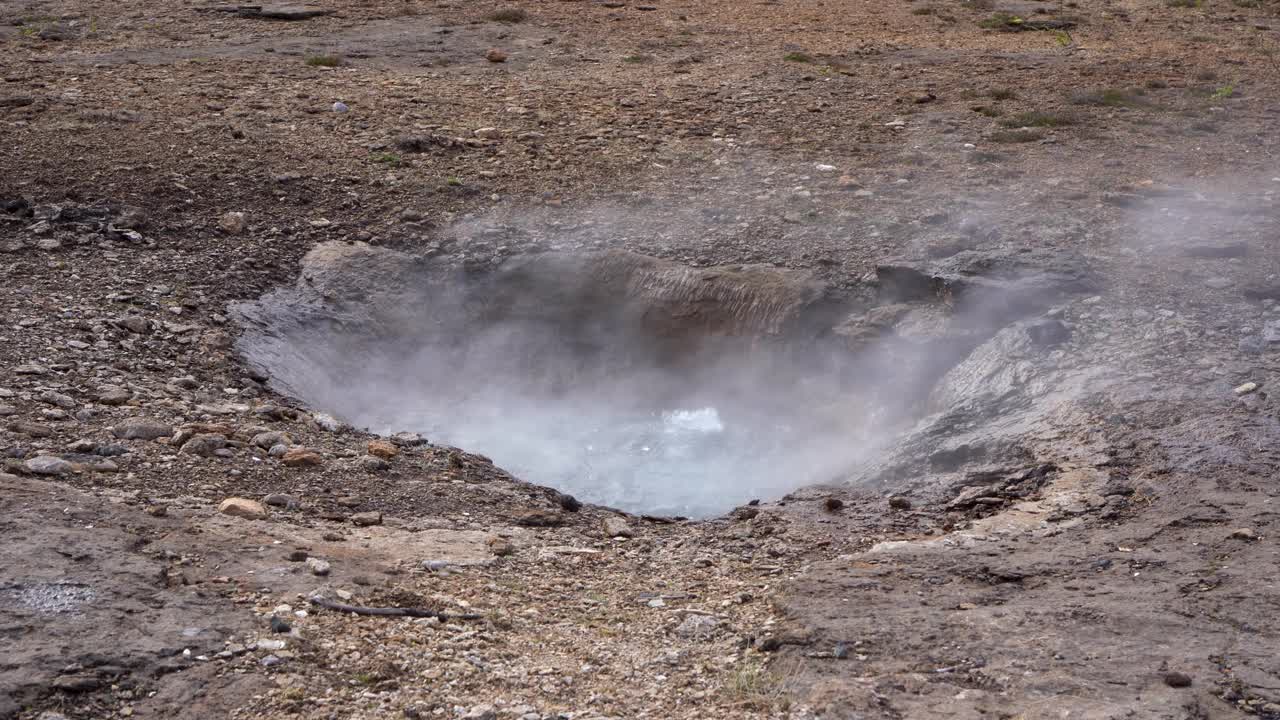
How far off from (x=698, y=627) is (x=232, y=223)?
Answer: 3.88 metres

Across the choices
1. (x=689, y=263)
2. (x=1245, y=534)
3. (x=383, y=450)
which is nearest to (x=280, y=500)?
(x=383, y=450)

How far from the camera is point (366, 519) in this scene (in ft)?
12.1

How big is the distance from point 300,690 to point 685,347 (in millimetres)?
3467

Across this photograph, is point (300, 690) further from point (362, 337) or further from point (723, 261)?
point (723, 261)

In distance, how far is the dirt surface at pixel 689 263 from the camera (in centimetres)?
281

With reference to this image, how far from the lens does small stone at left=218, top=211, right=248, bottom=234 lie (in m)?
5.93

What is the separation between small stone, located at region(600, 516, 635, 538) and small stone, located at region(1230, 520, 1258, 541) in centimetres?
186

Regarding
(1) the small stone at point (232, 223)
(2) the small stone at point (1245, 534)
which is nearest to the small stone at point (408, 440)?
(1) the small stone at point (232, 223)

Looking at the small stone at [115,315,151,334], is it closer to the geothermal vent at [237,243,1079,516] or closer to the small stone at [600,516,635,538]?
the geothermal vent at [237,243,1079,516]

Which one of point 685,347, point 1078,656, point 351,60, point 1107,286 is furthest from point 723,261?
point 351,60

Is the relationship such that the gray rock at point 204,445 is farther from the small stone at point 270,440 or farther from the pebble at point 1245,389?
the pebble at point 1245,389

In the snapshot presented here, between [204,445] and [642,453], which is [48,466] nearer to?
[204,445]

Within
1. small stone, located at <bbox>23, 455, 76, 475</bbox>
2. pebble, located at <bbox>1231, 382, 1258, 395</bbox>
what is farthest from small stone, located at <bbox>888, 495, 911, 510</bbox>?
small stone, located at <bbox>23, 455, 76, 475</bbox>

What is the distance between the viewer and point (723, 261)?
5.78 m
